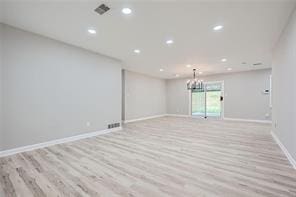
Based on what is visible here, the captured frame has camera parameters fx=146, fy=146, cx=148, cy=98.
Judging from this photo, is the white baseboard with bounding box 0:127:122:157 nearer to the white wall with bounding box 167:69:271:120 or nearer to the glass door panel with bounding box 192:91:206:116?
the glass door panel with bounding box 192:91:206:116

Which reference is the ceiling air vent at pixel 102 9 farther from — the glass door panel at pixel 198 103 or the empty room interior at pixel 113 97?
the glass door panel at pixel 198 103

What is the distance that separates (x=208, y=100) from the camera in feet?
31.4

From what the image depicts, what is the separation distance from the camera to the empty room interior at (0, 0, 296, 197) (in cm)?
219

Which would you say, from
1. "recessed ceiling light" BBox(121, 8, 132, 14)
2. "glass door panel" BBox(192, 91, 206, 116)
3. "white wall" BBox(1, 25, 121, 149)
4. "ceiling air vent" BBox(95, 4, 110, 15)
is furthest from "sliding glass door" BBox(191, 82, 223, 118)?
"ceiling air vent" BBox(95, 4, 110, 15)

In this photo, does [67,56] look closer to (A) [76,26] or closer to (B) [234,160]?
(A) [76,26]

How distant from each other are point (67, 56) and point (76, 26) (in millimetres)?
1286

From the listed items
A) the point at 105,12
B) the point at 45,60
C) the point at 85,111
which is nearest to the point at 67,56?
the point at 45,60

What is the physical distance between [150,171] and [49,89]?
3270 millimetres

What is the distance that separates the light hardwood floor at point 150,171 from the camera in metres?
1.96

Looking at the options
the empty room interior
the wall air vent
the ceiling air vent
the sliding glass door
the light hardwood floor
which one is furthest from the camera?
the sliding glass door

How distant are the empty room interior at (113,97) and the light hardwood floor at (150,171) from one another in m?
0.02

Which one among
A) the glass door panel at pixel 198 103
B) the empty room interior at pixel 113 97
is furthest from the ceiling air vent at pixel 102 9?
the glass door panel at pixel 198 103

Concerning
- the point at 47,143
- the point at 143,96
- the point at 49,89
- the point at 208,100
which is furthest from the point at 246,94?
the point at 47,143

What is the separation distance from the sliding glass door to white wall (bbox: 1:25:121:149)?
6739 mm
